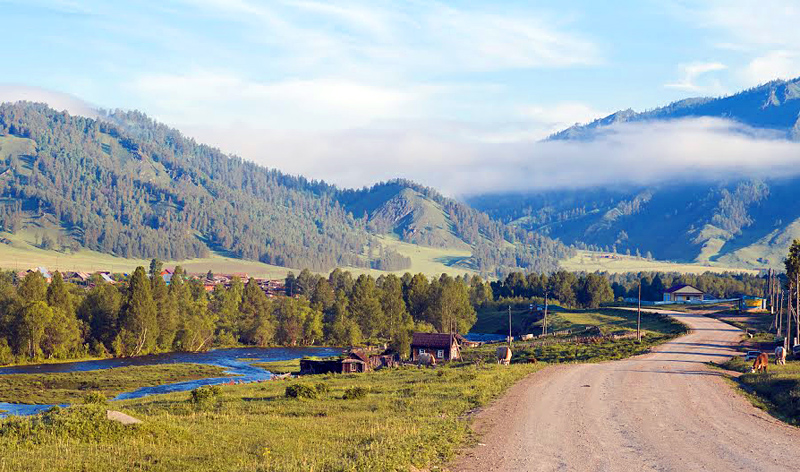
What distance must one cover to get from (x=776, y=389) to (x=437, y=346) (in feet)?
239

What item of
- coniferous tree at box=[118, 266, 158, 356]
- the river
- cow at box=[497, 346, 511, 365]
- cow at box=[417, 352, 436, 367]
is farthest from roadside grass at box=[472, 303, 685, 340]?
coniferous tree at box=[118, 266, 158, 356]

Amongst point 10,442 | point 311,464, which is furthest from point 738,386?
point 10,442

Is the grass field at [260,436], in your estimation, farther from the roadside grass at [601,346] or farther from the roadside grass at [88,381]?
the roadside grass at [88,381]

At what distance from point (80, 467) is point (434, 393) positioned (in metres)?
26.9

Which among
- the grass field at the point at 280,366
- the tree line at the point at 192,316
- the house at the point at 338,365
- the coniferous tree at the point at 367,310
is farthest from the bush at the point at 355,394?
the coniferous tree at the point at 367,310

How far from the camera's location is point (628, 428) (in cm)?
3325

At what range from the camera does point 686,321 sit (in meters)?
125

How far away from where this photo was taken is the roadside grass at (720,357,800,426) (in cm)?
3888

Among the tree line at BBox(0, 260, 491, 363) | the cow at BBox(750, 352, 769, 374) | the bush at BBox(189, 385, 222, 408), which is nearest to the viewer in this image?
the bush at BBox(189, 385, 222, 408)

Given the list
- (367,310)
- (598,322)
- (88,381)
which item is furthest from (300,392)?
(367,310)

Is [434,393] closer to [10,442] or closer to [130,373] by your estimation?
[10,442]

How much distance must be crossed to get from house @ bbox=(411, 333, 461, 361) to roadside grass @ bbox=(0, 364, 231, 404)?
31.2 m

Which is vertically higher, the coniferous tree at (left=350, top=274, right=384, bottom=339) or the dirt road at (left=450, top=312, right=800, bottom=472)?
the dirt road at (left=450, top=312, right=800, bottom=472)

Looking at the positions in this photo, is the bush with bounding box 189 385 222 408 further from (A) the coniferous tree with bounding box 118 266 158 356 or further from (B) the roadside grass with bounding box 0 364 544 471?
(A) the coniferous tree with bounding box 118 266 158 356
